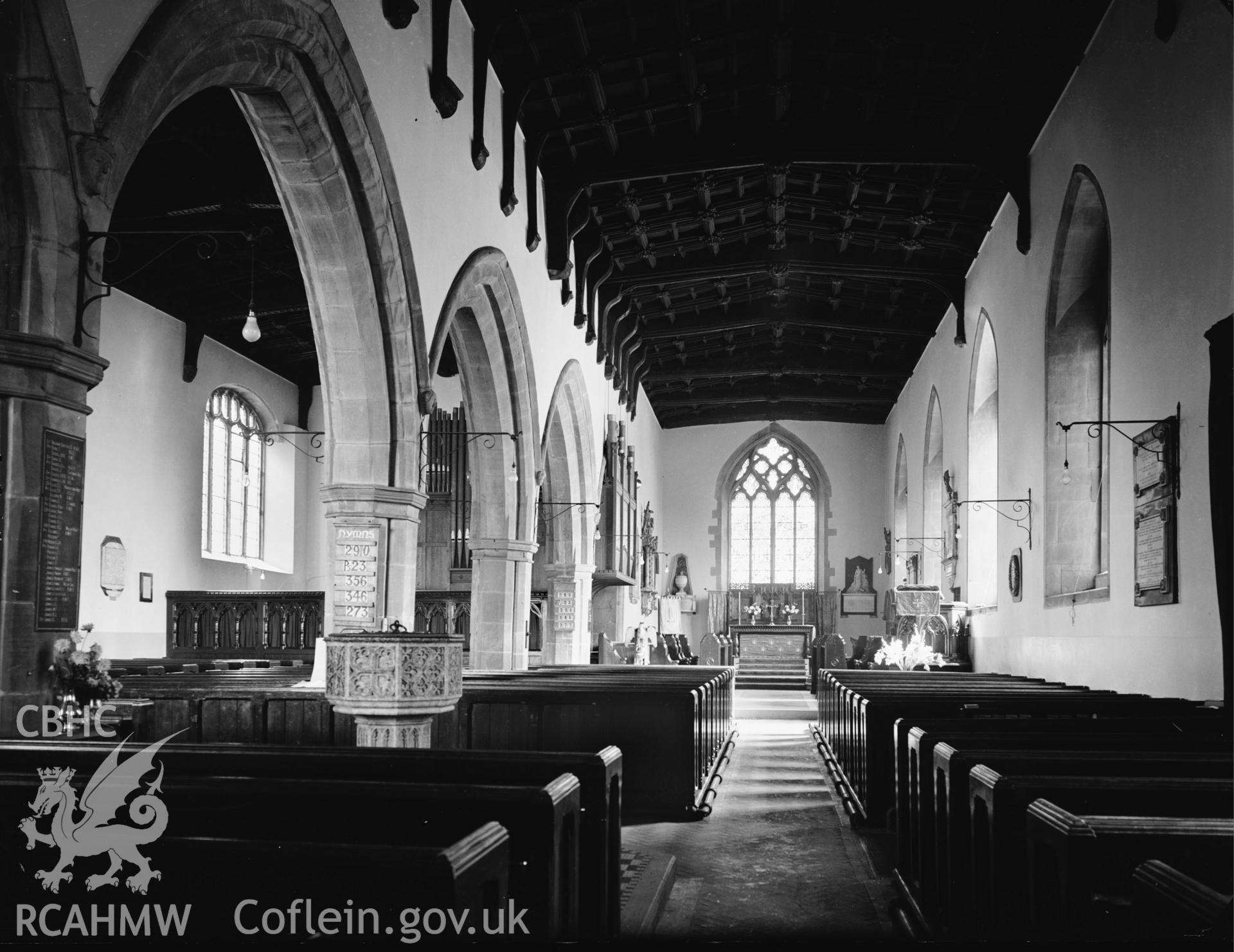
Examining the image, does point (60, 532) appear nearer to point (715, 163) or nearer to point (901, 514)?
point (715, 163)

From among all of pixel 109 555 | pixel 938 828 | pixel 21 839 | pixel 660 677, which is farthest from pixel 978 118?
pixel 21 839

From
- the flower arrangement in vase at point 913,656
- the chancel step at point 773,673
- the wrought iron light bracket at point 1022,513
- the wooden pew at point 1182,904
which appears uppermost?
the wrought iron light bracket at point 1022,513

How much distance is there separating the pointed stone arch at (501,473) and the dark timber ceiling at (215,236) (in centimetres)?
207

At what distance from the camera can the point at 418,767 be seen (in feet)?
9.64

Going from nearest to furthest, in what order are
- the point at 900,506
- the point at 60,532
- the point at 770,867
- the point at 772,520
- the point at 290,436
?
1. the point at 60,532
2. the point at 770,867
3. the point at 290,436
4. the point at 900,506
5. the point at 772,520

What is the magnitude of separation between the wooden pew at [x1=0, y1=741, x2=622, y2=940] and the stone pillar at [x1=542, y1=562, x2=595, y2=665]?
35.2 ft

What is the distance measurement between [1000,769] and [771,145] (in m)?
8.66

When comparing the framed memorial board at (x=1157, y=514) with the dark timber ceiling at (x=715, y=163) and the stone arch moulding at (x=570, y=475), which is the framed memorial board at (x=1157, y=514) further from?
the stone arch moulding at (x=570, y=475)

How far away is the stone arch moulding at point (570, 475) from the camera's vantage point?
13.8 metres

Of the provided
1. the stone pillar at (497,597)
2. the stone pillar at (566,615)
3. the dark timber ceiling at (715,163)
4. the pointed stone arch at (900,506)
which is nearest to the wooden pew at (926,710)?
the dark timber ceiling at (715,163)

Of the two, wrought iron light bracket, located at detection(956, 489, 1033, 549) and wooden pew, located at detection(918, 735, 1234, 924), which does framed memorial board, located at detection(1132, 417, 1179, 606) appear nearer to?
wrought iron light bracket, located at detection(956, 489, 1033, 549)

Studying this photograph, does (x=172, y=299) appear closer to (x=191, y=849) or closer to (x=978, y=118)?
(x=978, y=118)

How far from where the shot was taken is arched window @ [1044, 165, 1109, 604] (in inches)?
365

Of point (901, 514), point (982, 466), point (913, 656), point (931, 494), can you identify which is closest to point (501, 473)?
point (913, 656)
